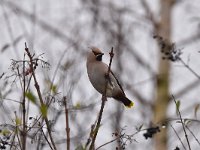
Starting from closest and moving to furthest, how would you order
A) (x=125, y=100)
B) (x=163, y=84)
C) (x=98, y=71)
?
(x=98, y=71), (x=125, y=100), (x=163, y=84)

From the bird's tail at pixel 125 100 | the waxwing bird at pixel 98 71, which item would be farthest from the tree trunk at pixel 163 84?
the waxwing bird at pixel 98 71

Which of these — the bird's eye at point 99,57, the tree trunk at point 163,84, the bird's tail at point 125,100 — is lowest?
the bird's tail at point 125,100

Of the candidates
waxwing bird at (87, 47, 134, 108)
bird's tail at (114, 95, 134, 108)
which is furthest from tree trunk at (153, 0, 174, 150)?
waxwing bird at (87, 47, 134, 108)

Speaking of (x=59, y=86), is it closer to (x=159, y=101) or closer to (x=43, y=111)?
(x=43, y=111)

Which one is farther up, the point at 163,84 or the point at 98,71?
the point at 163,84

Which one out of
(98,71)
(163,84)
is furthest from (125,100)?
(163,84)

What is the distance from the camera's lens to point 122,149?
266 centimetres

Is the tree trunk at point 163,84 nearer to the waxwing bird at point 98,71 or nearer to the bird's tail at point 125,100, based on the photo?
the bird's tail at point 125,100

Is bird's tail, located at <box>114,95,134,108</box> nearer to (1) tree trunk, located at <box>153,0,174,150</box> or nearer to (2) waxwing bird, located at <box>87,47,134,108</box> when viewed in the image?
(2) waxwing bird, located at <box>87,47,134,108</box>

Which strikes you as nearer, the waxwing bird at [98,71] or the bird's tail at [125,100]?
the waxwing bird at [98,71]

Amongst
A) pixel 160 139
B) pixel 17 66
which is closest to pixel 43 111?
pixel 17 66

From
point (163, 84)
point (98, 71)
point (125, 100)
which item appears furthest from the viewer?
point (163, 84)

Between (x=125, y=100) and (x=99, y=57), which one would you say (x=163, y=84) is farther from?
(x=99, y=57)

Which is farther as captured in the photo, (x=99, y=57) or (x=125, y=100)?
(x=125, y=100)
